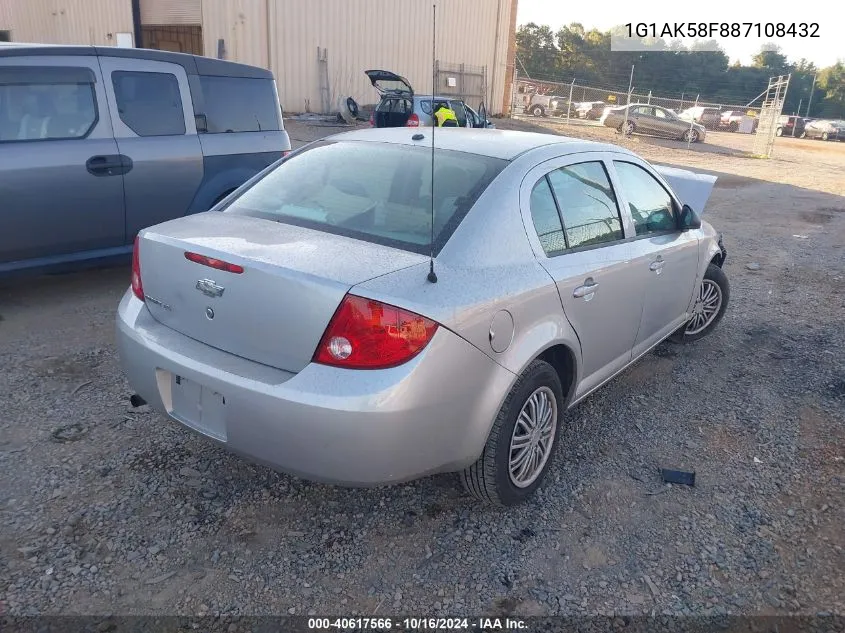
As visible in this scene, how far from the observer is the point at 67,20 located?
76.5ft

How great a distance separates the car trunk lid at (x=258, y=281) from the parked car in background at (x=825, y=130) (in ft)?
148

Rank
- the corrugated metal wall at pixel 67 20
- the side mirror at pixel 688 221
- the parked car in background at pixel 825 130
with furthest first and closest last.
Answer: the parked car in background at pixel 825 130, the corrugated metal wall at pixel 67 20, the side mirror at pixel 688 221

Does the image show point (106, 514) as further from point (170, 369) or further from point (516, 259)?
point (516, 259)

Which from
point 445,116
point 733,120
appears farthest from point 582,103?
point 445,116

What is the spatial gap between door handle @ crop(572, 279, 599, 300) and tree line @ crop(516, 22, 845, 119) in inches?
2063

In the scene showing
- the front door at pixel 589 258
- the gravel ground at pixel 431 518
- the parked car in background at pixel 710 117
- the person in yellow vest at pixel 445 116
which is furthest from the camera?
Result: the parked car in background at pixel 710 117

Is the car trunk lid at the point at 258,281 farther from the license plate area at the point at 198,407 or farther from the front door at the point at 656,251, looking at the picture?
the front door at the point at 656,251

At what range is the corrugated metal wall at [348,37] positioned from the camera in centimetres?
1919

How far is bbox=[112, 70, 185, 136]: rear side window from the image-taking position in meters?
5.31

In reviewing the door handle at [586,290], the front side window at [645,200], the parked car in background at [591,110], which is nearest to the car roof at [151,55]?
the front side window at [645,200]

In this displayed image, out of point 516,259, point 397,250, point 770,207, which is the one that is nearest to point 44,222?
point 397,250

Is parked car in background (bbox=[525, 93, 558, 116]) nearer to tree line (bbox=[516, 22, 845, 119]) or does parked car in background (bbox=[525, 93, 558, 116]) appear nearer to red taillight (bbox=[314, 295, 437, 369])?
tree line (bbox=[516, 22, 845, 119])

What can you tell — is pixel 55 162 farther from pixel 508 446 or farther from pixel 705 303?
pixel 705 303

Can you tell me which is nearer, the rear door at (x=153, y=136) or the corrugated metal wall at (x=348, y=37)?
the rear door at (x=153, y=136)
